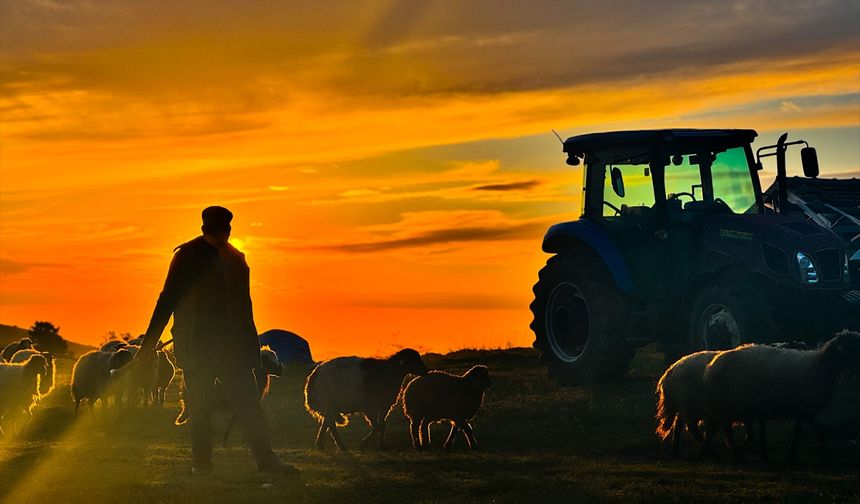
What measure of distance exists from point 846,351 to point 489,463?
4.53 meters

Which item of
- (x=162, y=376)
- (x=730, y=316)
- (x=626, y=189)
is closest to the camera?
(x=730, y=316)

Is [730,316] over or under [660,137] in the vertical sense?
under

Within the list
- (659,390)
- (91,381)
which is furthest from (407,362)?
(91,381)

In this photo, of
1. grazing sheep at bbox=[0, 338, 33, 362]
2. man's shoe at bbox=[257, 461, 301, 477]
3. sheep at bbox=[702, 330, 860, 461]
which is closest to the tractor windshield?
sheep at bbox=[702, 330, 860, 461]

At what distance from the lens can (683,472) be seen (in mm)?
12656

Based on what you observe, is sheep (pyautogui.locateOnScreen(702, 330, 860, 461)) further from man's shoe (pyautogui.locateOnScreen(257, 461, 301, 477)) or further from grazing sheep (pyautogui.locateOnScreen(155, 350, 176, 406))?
grazing sheep (pyautogui.locateOnScreen(155, 350, 176, 406))

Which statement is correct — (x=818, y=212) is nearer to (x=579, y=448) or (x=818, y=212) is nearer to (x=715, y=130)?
(x=715, y=130)

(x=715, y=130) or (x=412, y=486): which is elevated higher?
(x=715, y=130)

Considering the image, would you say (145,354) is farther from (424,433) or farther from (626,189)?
(626,189)

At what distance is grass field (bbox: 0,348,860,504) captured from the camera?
1159 centimetres

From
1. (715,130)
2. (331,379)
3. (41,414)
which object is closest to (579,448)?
(331,379)

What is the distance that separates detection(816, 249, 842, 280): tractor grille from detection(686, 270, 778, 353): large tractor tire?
40.4 inches

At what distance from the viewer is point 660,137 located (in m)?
18.4

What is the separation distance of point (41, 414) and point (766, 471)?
15123 millimetres
